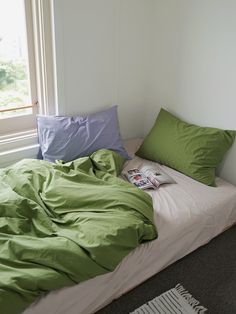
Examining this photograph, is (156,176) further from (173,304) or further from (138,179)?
(173,304)

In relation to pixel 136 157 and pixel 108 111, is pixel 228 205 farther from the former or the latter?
pixel 108 111

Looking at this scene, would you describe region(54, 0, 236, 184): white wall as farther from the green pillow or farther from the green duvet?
the green duvet

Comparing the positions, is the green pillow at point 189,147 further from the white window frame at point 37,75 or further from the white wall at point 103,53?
the white window frame at point 37,75

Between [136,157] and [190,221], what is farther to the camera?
[136,157]

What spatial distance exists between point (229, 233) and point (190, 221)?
1.72 feet

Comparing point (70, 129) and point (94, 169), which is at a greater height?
point (70, 129)

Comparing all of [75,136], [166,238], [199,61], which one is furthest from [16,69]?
[166,238]

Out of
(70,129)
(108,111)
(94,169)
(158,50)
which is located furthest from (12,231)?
(158,50)

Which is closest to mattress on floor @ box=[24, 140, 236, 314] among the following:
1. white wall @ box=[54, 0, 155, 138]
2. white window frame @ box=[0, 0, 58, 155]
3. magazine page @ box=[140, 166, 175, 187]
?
magazine page @ box=[140, 166, 175, 187]

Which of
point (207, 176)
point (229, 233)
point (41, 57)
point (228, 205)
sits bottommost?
point (229, 233)

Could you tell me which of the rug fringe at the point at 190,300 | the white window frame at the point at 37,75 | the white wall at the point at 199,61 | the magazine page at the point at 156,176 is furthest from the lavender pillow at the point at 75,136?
the rug fringe at the point at 190,300

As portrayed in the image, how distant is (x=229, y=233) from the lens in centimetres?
201

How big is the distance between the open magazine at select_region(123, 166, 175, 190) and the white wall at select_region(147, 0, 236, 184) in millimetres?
484

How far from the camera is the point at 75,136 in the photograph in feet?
6.65
